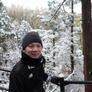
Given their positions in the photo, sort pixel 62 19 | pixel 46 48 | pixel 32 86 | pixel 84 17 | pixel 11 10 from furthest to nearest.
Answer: pixel 11 10 → pixel 46 48 → pixel 62 19 → pixel 84 17 → pixel 32 86

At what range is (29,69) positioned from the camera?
3.39 metres

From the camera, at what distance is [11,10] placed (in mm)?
45438

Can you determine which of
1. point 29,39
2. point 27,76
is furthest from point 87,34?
point 27,76

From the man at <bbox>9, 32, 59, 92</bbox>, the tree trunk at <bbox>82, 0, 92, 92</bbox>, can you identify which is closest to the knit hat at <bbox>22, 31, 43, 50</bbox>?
the man at <bbox>9, 32, 59, 92</bbox>

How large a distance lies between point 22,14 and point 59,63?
2173 cm

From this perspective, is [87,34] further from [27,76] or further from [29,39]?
[27,76]

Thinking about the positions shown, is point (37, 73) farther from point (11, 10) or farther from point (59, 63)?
point (11, 10)

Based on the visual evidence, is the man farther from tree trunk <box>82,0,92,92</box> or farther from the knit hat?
tree trunk <box>82,0,92,92</box>

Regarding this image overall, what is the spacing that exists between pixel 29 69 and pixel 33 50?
0.62ft

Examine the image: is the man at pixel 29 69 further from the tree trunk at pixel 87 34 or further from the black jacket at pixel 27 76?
the tree trunk at pixel 87 34

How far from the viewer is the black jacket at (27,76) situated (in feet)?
10.8

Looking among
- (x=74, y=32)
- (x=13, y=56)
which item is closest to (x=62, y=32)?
(x=74, y=32)

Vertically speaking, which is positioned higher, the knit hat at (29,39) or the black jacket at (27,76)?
the knit hat at (29,39)

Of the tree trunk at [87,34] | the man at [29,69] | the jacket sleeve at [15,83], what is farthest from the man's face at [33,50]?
the tree trunk at [87,34]
